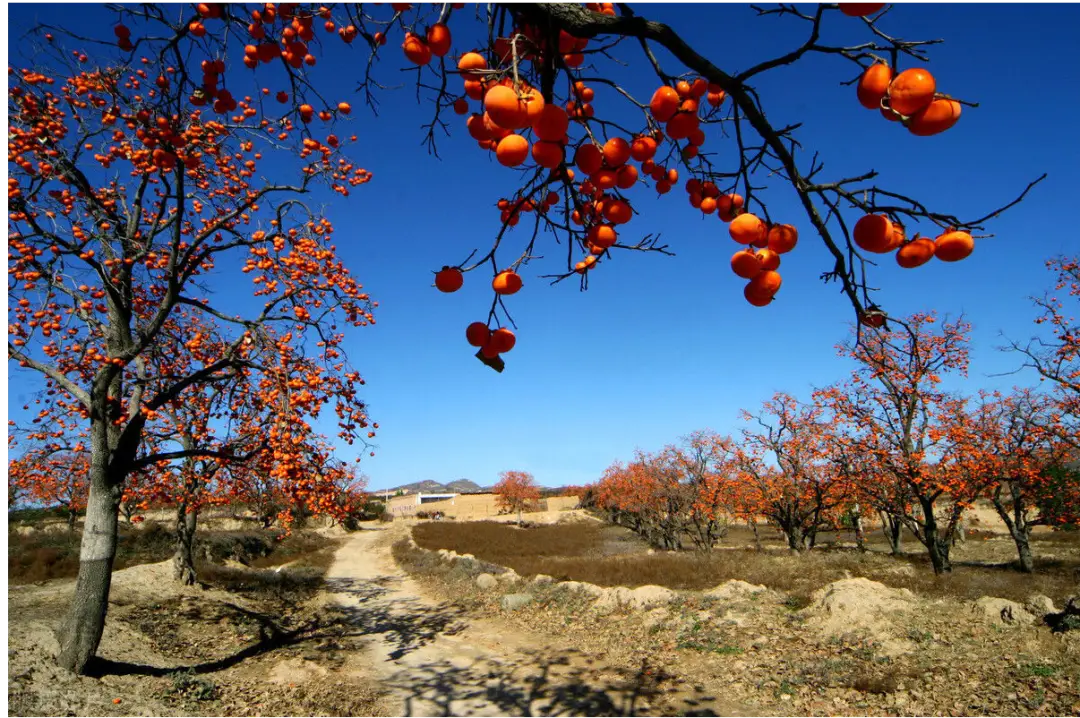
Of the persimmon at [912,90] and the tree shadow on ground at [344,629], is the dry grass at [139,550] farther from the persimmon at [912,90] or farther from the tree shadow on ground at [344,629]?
the persimmon at [912,90]

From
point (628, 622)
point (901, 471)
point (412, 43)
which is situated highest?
point (412, 43)

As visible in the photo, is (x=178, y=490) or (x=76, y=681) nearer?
(x=76, y=681)

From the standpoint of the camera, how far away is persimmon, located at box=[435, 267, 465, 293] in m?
1.70

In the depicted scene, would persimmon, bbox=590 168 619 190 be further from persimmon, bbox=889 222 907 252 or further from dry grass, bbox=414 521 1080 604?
dry grass, bbox=414 521 1080 604

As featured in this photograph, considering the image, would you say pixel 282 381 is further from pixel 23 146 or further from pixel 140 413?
pixel 23 146

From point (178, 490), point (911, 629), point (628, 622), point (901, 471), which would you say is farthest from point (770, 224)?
point (901, 471)

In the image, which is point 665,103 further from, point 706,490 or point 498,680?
point 706,490

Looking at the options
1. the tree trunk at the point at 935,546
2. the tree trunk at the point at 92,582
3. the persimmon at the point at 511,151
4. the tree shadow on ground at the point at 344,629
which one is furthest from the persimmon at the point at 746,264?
the tree trunk at the point at 935,546

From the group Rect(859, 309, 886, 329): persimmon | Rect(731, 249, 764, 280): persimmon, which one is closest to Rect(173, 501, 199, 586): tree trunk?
Rect(731, 249, 764, 280): persimmon

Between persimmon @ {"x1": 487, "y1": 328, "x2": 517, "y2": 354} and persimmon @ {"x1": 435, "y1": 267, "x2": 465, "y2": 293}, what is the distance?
7.6 inches

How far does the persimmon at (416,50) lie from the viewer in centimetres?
190

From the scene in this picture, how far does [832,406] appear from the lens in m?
17.8

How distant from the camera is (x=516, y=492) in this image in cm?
6019

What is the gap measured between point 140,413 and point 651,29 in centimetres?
788
